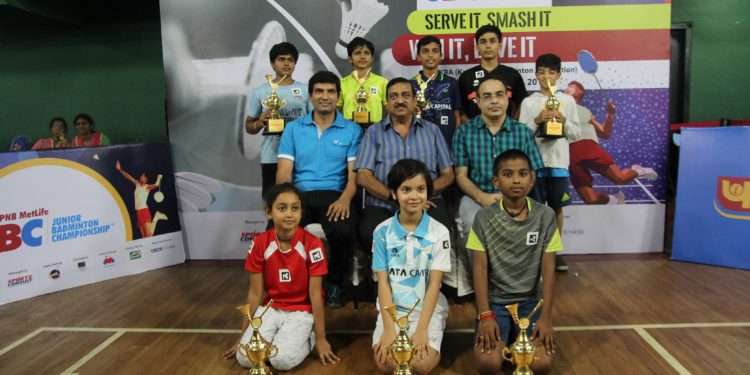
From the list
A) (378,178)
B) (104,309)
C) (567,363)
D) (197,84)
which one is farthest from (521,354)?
(197,84)

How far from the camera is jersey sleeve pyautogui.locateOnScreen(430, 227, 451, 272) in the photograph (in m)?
2.63

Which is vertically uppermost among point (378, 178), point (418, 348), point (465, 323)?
point (378, 178)

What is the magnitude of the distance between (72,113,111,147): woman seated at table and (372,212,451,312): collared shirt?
14.8ft

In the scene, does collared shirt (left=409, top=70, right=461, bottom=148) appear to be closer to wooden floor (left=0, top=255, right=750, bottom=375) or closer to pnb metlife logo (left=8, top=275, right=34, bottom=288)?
wooden floor (left=0, top=255, right=750, bottom=375)

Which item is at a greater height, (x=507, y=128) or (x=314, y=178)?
(x=507, y=128)

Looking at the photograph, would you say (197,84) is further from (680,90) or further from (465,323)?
(680,90)

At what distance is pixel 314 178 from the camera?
3.69 meters

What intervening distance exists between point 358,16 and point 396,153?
185 centimetres

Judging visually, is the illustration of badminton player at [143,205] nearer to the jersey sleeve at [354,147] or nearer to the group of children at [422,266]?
the jersey sleeve at [354,147]

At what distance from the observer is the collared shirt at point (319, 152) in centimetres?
368

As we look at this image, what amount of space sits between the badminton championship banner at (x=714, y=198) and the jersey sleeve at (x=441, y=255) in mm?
2868

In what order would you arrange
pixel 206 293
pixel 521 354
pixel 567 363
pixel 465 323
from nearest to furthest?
pixel 521 354 → pixel 567 363 → pixel 465 323 → pixel 206 293

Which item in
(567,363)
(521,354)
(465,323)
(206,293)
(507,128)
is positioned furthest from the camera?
(206,293)

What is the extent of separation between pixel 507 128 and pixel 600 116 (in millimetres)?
1745
